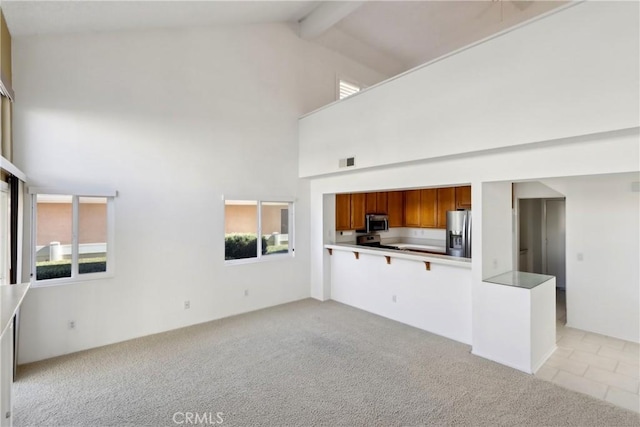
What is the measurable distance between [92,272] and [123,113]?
2.05 metres

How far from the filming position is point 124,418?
98.0 inches

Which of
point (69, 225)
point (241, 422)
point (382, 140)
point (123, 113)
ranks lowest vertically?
point (241, 422)

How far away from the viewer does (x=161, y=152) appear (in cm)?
424

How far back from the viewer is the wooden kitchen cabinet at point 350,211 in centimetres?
614

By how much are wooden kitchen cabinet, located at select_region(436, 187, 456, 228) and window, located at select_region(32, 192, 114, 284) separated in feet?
18.8

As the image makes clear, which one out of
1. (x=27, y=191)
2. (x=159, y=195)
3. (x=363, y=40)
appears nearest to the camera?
(x=27, y=191)

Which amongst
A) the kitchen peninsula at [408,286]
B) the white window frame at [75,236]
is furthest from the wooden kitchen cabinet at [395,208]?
the white window frame at [75,236]

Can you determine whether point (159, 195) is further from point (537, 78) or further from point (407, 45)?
point (407, 45)

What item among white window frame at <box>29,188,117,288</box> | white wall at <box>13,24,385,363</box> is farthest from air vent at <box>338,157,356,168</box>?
white window frame at <box>29,188,117,288</box>

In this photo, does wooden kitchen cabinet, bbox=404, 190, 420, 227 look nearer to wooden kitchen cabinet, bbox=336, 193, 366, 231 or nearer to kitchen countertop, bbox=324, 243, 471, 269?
wooden kitchen cabinet, bbox=336, 193, 366, 231

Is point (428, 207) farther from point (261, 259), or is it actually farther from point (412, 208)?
point (261, 259)

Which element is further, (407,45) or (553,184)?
(407,45)

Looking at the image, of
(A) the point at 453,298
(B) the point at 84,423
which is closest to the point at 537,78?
(A) the point at 453,298

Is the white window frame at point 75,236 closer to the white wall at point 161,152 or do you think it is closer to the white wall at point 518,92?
the white wall at point 161,152
